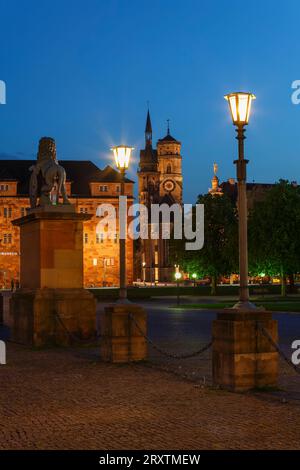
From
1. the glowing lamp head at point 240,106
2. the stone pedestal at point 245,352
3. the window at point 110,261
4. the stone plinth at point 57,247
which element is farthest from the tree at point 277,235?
the window at point 110,261

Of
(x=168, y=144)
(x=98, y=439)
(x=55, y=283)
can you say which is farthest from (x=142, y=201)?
(x=98, y=439)

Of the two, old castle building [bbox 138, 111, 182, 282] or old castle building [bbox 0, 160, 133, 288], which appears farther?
old castle building [bbox 138, 111, 182, 282]

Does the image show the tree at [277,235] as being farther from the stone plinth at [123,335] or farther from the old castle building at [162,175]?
the old castle building at [162,175]

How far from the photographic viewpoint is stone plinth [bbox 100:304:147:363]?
16.5 meters

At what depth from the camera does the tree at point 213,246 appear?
67.6 m

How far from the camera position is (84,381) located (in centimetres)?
1366

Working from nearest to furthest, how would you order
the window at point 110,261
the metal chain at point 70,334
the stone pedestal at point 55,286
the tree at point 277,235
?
the metal chain at point 70,334, the stone pedestal at point 55,286, the tree at point 277,235, the window at point 110,261

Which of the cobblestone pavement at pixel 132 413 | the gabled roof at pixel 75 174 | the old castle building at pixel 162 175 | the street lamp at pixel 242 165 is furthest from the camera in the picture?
the old castle building at pixel 162 175

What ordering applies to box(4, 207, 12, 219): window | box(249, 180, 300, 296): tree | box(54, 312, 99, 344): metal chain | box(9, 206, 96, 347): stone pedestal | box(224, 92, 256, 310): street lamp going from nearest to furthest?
box(224, 92, 256, 310): street lamp < box(54, 312, 99, 344): metal chain < box(9, 206, 96, 347): stone pedestal < box(249, 180, 300, 296): tree < box(4, 207, 12, 219): window

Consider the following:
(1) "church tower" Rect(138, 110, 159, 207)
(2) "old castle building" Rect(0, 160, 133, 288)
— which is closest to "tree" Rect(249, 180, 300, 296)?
(2) "old castle building" Rect(0, 160, 133, 288)

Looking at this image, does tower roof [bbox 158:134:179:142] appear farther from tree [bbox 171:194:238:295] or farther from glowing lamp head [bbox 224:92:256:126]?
glowing lamp head [bbox 224:92:256:126]

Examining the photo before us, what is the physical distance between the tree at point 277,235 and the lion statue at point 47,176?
37388 mm

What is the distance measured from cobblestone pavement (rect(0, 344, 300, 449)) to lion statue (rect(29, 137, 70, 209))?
727cm

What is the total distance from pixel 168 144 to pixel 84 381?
185 m
